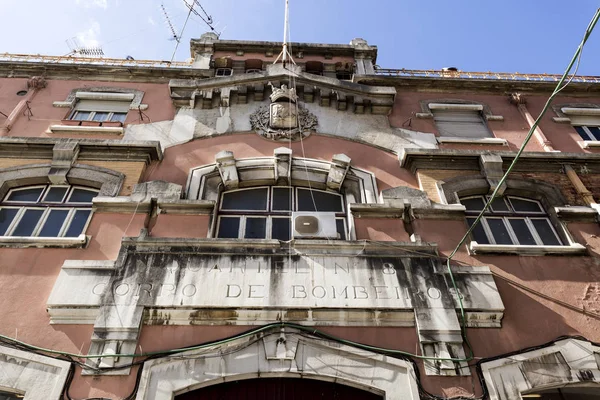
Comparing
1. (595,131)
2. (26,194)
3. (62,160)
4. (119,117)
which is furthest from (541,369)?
(119,117)

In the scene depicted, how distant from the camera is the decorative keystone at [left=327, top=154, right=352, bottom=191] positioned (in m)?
10.1

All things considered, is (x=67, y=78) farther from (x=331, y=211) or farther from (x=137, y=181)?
(x=331, y=211)

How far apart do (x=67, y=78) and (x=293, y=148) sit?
741 centimetres

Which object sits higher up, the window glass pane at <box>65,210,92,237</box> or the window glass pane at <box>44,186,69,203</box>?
the window glass pane at <box>44,186,69,203</box>

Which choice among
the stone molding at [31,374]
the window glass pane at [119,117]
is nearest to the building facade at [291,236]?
the stone molding at [31,374]

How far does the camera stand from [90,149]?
10.2m

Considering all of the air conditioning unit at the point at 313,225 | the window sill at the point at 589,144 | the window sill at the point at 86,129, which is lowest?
the air conditioning unit at the point at 313,225

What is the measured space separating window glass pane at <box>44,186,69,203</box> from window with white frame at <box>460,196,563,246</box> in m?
9.01

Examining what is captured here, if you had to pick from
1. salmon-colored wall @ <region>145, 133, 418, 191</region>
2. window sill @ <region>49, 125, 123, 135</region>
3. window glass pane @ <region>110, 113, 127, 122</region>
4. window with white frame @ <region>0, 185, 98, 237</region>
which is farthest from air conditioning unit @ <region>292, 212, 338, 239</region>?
window glass pane @ <region>110, 113, 127, 122</region>

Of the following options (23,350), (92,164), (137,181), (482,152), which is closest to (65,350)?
(23,350)

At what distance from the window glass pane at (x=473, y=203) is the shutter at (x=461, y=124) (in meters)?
2.57

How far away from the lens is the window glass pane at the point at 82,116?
1194cm

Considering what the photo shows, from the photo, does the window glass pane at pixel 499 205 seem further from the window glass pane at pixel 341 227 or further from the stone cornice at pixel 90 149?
the stone cornice at pixel 90 149

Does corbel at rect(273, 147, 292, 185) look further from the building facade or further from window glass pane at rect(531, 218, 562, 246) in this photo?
window glass pane at rect(531, 218, 562, 246)
